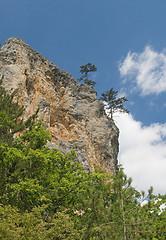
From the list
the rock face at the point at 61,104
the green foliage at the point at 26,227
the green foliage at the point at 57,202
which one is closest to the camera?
the green foliage at the point at 57,202

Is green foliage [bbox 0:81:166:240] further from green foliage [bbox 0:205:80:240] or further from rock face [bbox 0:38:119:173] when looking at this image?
rock face [bbox 0:38:119:173]

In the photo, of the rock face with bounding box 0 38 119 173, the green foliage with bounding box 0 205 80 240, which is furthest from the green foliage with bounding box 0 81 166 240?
the rock face with bounding box 0 38 119 173

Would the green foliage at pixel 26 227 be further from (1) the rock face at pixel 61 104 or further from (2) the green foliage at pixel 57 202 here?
(1) the rock face at pixel 61 104

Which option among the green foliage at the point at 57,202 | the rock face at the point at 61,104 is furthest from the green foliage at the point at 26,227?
the rock face at the point at 61,104

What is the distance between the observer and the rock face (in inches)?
1047

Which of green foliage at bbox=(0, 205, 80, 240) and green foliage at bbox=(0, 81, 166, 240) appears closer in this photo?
green foliage at bbox=(0, 81, 166, 240)

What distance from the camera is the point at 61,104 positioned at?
3369 cm

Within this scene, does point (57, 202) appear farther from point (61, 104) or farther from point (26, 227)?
point (61, 104)

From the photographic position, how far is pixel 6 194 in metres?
12.5

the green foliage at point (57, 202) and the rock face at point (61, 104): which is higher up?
the rock face at point (61, 104)

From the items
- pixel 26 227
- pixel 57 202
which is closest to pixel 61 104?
pixel 57 202

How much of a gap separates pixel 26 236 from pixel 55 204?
186 inches

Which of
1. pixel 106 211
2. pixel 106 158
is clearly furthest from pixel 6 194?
pixel 106 158

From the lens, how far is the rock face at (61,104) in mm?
26594
